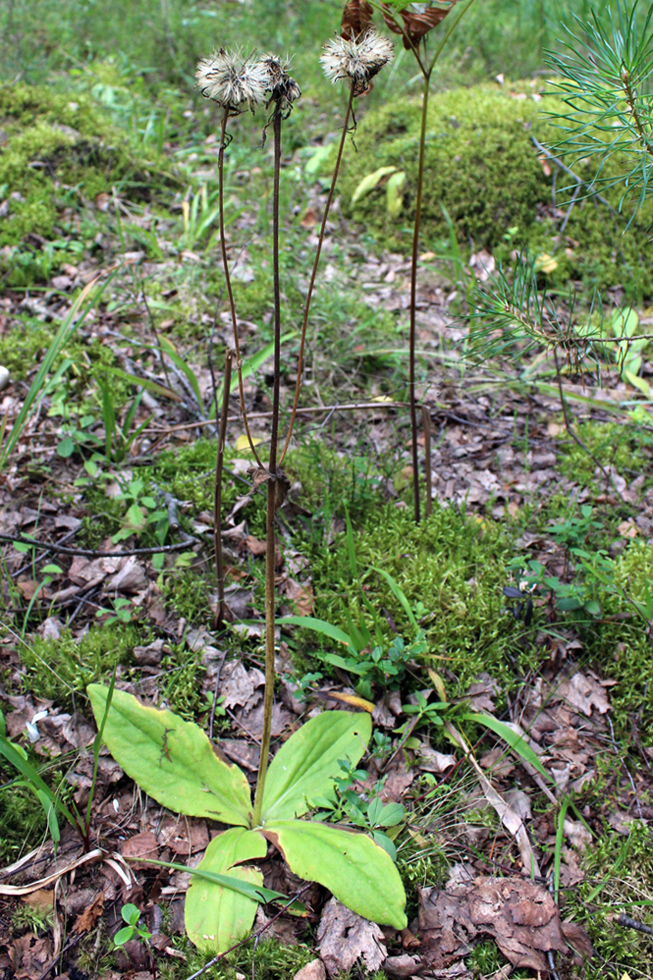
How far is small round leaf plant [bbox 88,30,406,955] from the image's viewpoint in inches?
57.6

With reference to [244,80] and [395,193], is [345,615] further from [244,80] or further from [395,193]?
[395,193]

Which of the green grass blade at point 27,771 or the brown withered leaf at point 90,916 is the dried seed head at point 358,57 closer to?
the green grass blade at point 27,771

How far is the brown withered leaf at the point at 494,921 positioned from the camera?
1714 millimetres

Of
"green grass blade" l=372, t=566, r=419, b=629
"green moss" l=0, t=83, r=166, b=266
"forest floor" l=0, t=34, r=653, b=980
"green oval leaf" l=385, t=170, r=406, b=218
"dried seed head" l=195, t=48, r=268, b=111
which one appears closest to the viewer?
"dried seed head" l=195, t=48, r=268, b=111

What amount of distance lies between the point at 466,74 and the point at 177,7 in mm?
3378

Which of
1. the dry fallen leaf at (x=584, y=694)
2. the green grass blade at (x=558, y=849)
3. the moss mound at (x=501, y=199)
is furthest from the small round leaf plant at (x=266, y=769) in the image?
the moss mound at (x=501, y=199)

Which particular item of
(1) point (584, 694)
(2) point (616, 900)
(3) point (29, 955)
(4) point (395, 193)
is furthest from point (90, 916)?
(4) point (395, 193)

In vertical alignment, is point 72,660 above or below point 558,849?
above

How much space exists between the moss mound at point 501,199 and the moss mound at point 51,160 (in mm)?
1822

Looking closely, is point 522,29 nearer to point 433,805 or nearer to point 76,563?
point 76,563

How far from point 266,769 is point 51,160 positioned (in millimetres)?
4664

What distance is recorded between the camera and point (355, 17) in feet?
5.59

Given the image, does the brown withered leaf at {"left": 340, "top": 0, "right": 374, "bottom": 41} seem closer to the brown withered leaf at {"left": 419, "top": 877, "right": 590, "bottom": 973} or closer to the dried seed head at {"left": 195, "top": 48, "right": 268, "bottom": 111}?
the dried seed head at {"left": 195, "top": 48, "right": 268, "bottom": 111}

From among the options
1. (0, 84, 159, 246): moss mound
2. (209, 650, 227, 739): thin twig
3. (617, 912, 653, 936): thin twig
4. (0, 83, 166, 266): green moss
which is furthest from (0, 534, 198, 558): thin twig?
(0, 84, 159, 246): moss mound
